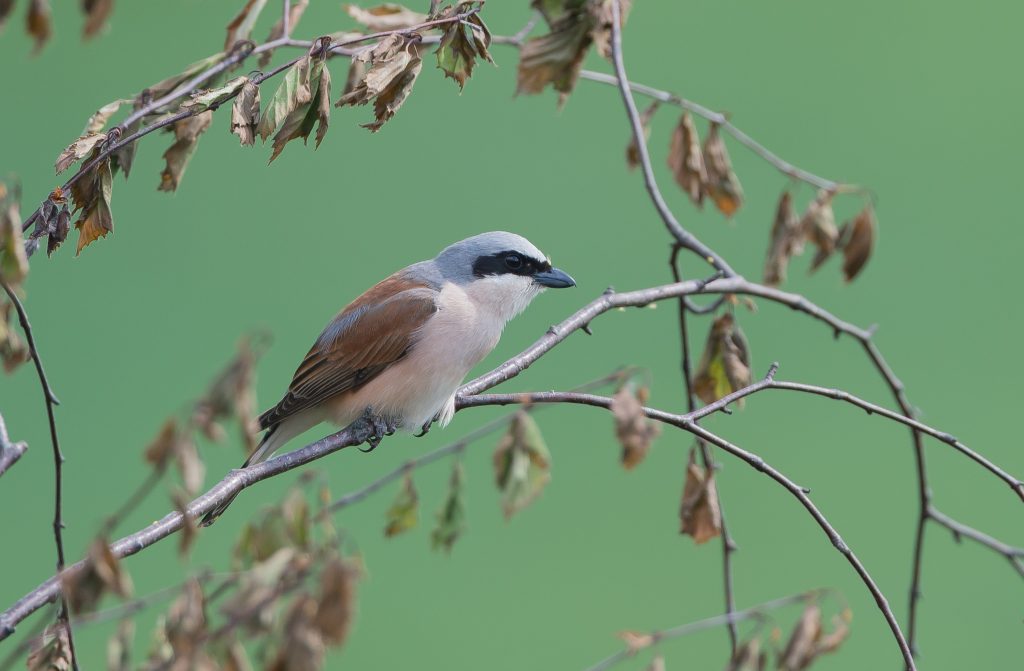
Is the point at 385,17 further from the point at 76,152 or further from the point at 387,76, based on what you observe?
the point at 76,152

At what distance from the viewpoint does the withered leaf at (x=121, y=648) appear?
109cm

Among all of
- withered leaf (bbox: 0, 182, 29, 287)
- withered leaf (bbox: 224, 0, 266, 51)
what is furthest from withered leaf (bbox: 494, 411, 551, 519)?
withered leaf (bbox: 224, 0, 266, 51)

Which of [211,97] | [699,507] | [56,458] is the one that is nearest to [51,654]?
[56,458]

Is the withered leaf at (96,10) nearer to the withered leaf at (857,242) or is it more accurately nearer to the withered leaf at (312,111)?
the withered leaf at (312,111)

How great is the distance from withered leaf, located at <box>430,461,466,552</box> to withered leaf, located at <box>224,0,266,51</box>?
796 millimetres

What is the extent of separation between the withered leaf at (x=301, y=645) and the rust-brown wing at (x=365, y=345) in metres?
1.66

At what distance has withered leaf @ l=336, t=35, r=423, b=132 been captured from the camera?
158 cm

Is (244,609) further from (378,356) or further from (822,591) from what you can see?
(378,356)

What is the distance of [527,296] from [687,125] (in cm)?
77

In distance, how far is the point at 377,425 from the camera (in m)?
2.61

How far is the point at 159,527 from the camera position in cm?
149

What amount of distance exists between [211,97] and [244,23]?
8.8 inches

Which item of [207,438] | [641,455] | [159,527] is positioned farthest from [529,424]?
[159,527]

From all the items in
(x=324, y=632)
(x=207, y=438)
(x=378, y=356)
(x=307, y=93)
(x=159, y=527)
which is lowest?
(x=378, y=356)
